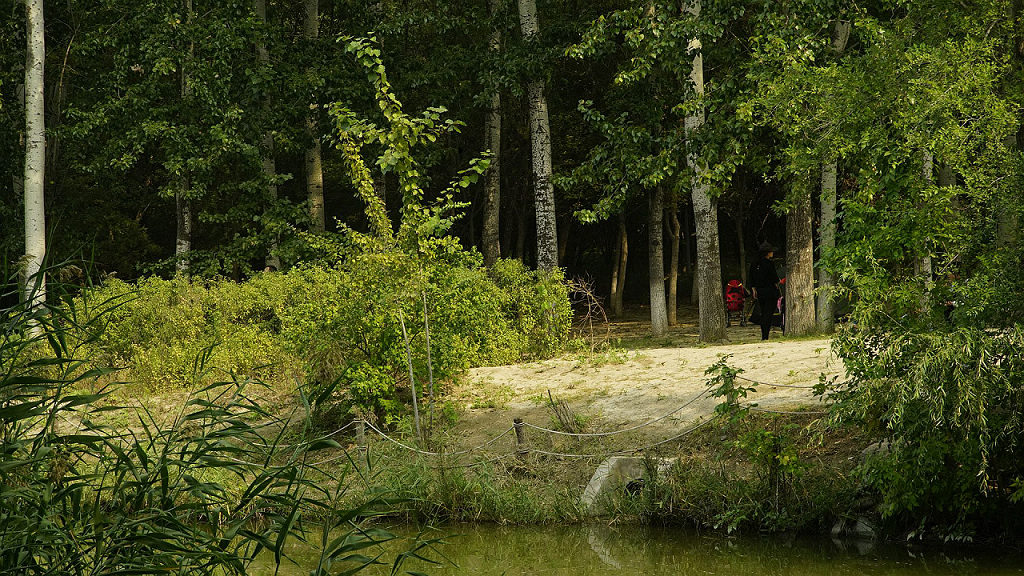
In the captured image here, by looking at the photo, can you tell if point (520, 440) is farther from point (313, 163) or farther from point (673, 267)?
point (673, 267)

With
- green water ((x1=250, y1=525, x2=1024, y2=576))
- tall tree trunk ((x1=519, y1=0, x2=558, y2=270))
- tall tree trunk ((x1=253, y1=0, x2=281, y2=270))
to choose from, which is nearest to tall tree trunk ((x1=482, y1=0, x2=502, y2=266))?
tall tree trunk ((x1=519, y1=0, x2=558, y2=270))

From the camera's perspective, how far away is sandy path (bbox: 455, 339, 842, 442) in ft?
34.8

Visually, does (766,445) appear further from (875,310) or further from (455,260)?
(455,260)

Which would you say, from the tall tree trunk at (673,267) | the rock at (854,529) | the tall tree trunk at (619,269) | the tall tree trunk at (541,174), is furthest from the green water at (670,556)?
the tall tree trunk at (619,269)

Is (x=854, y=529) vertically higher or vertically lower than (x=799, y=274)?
lower

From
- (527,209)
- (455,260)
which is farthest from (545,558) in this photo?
(527,209)

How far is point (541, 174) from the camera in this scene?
1593 cm

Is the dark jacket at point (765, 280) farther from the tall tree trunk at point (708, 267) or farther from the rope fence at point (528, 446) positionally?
the rope fence at point (528, 446)

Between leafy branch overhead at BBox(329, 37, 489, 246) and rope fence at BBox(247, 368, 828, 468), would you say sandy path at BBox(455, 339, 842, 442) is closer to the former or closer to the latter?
rope fence at BBox(247, 368, 828, 468)

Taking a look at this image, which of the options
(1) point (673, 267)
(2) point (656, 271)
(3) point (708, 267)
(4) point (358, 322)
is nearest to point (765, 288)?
(3) point (708, 267)

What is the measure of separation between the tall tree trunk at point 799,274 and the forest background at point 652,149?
37 millimetres

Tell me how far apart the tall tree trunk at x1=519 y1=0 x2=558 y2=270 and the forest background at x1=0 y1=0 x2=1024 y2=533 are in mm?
72

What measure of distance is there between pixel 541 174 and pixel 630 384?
5.19m

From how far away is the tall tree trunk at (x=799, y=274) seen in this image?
1576cm
